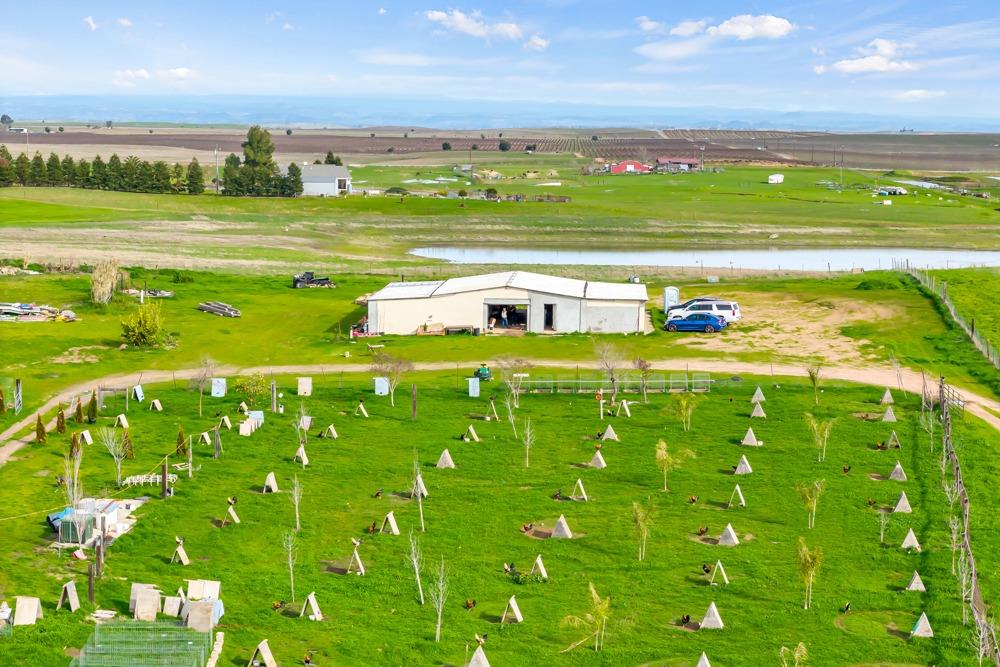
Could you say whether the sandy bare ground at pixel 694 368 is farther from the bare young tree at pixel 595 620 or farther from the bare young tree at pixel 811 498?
the bare young tree at pixel 595 620

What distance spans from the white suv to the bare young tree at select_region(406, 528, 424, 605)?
114 ft

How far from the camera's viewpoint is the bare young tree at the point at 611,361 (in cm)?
5118

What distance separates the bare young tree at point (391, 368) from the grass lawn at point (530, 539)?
34.1 inches

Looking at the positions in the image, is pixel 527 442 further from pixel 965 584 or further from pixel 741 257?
pixel 741 257

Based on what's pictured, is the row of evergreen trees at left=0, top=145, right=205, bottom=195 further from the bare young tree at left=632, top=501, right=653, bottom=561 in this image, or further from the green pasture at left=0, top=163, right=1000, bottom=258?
the bare young tree at left=632, top=501, right=653, bottom=561

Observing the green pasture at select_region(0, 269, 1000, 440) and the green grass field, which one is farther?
the green grass field

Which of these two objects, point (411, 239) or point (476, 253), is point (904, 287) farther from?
point (411, 239)

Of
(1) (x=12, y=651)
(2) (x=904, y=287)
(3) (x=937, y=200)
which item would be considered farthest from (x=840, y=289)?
(3) (x=937, y=200)

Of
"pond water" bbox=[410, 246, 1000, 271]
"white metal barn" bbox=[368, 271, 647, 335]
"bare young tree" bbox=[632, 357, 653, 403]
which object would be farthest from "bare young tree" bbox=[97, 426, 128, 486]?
"pond water" bbox=[410, 246, 1000, 271]

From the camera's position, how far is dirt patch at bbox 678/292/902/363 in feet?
202

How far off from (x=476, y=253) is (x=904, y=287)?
40252mm

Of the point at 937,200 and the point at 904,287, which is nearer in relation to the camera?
the point at 904,287

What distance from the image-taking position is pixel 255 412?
46.9 metres

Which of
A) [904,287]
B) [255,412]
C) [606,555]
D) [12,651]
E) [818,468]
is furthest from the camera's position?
[904,287]
